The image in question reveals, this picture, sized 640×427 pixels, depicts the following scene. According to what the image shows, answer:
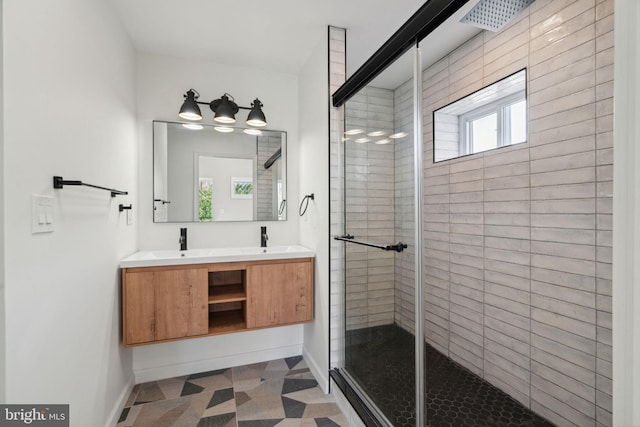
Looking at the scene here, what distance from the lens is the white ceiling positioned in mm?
1849

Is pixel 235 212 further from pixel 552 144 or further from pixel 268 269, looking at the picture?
pixel 552 144

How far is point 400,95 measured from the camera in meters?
1.54

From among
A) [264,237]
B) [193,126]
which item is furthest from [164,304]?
[193,126]

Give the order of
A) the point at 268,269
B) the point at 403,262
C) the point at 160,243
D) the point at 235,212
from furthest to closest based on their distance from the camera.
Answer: the point at 235,212 < the point at 160,243 < the point at 268,269 < the point at 403,262

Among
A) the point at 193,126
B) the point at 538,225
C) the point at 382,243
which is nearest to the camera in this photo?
the point at 382,243

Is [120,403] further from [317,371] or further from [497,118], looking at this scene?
[497,118]

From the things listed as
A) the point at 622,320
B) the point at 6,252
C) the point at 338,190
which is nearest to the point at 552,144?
the point at 338,190

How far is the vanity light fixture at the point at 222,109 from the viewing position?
2.27 meters

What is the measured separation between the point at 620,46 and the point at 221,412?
2.38 metres

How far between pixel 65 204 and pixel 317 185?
1504 mm

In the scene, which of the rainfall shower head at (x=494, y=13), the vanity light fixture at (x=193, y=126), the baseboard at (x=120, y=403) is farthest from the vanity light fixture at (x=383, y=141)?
the baseboard at (x=120, y=403)

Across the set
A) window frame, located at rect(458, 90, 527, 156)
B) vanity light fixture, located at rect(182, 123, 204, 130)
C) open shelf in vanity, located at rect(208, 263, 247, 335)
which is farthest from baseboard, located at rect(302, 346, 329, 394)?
vanity light fixture, located at rect(182, 123, 204, 130)

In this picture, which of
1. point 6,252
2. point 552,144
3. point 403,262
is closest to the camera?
point 6,252

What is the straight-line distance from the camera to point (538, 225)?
1.79 metres
